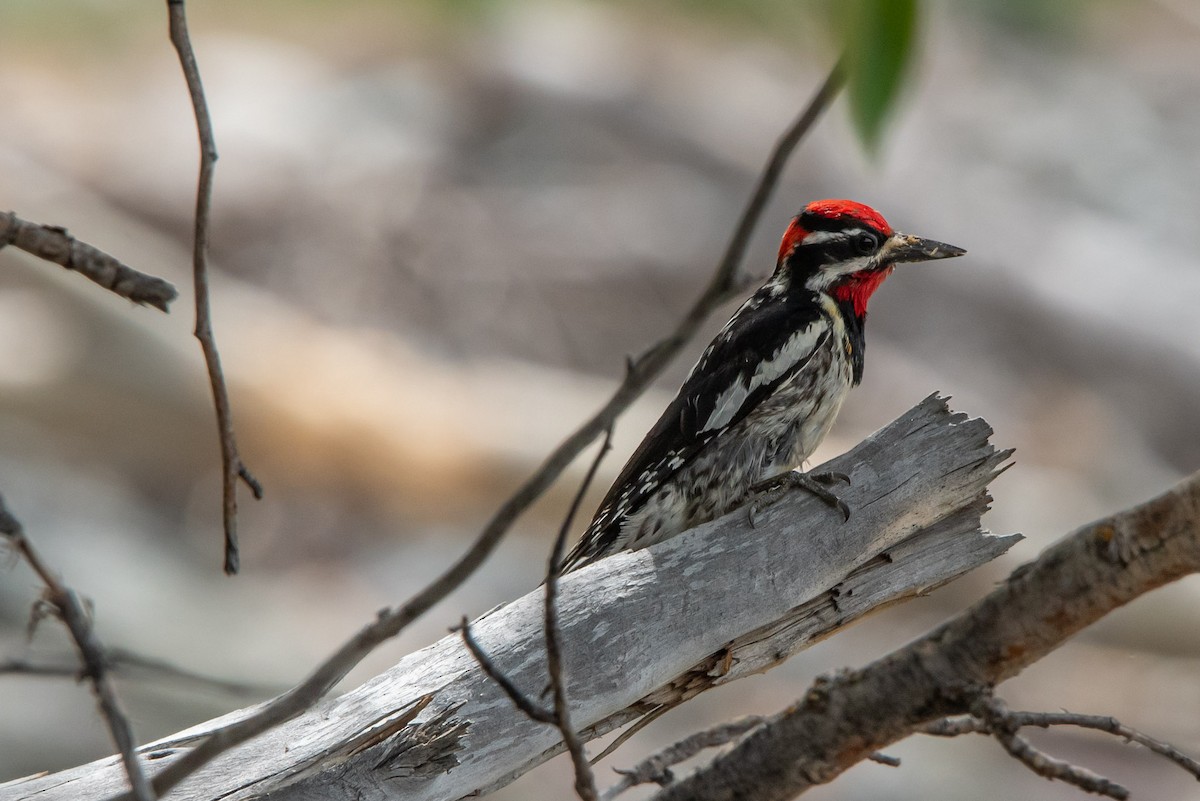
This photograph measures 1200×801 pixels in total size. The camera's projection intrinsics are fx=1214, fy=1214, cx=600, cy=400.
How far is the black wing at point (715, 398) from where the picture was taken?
9.30ft

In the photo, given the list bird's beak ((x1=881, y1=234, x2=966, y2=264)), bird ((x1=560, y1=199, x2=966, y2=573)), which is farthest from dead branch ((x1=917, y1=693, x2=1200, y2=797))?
bird's beak ((x1=881, y1=234, x2=966, y2=264))

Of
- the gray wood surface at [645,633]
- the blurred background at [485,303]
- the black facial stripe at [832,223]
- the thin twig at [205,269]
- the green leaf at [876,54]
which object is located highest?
the blurred background at [485,303]

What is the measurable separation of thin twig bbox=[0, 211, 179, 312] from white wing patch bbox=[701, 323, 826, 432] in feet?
5.10

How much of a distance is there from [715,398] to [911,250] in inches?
25.3

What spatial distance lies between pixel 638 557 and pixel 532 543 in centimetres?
574

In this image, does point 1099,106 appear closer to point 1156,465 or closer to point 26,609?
point 1156,465

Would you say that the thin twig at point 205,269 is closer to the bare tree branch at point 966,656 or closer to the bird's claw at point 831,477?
the bare tree branch at point 966,656

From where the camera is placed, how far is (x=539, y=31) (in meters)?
11.2

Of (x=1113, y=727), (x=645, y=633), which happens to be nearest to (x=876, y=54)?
(x=1113, y=727)

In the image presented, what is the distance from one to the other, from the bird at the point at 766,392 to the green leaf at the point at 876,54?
76.7 inches

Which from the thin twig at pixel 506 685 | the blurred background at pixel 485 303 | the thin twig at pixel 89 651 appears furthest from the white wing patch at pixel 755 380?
the blurred background at pixel 485 303

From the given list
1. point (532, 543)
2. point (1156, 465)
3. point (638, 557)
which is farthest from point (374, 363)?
point (638, 557)

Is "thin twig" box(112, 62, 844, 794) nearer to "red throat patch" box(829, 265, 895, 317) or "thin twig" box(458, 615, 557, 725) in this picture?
"thin twig" box(458, 615, 557, 725)

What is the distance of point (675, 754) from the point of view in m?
2.15
